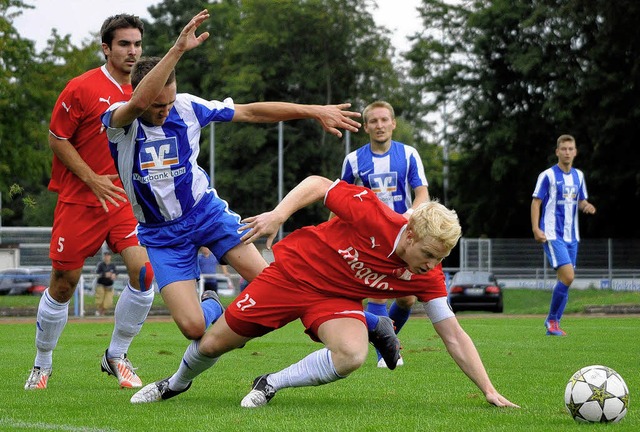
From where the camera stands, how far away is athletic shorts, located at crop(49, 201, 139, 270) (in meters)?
8.14

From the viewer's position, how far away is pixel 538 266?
4238cm

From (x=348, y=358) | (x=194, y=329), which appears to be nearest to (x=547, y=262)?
(x=194, y=329)

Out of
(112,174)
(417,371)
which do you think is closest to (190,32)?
(112,174)

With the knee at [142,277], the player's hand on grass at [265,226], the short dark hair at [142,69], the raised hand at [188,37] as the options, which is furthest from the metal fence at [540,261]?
the player's hand on grass at [265,226]

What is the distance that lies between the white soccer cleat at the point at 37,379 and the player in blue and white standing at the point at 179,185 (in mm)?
1518

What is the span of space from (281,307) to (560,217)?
915cm

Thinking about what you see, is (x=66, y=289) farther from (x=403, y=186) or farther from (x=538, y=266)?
(x=538, y=266)

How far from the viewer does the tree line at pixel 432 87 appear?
3344 cm

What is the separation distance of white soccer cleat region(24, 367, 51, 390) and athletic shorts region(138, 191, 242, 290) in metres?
1.52

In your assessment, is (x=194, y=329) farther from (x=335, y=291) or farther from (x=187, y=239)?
(x=335, y=291)

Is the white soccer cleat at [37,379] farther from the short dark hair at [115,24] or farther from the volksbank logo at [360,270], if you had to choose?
the volksbank logo at [360,270]

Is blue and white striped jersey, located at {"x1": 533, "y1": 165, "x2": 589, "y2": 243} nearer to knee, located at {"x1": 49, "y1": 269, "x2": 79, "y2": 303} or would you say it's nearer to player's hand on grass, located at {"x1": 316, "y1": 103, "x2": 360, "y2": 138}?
player's hand on grass, located at {"x1": 316, "y1": 103, "x2": 360, "y2": 138}

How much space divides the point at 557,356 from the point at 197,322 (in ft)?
16.5

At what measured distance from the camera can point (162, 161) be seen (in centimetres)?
727
